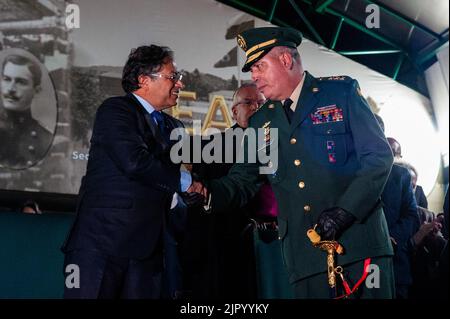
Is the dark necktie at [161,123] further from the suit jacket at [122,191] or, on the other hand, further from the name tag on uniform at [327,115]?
the name tag on uniform at [327,115]

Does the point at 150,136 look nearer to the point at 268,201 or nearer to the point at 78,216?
the point at 78,216

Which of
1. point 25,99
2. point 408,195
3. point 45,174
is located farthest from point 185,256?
point 25,99

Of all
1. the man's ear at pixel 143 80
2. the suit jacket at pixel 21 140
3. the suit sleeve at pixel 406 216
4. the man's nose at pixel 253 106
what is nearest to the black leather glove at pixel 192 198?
the man's ear at pixel 143 80

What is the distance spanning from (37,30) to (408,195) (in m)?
4.67

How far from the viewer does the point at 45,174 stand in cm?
612

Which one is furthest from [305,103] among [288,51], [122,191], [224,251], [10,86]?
[10,86]

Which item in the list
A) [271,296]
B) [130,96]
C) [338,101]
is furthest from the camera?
[271,296]

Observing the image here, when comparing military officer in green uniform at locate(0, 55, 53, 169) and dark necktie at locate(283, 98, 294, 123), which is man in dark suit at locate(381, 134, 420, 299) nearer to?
dark necktie at locate(283, 98, 294, 123)

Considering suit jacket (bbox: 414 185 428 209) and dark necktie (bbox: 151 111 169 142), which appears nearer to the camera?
dark necktie (bbox: 151 111 169 142)

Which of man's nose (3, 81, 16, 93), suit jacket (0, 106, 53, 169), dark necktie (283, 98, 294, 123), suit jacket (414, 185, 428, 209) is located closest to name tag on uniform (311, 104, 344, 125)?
dark necktie (283, 98, 294, 123)

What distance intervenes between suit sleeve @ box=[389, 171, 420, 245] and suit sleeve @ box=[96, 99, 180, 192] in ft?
7.07

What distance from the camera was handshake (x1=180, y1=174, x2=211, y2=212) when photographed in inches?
111

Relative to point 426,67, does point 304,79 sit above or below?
below

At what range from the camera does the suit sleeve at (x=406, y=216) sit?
4195 millimetres
